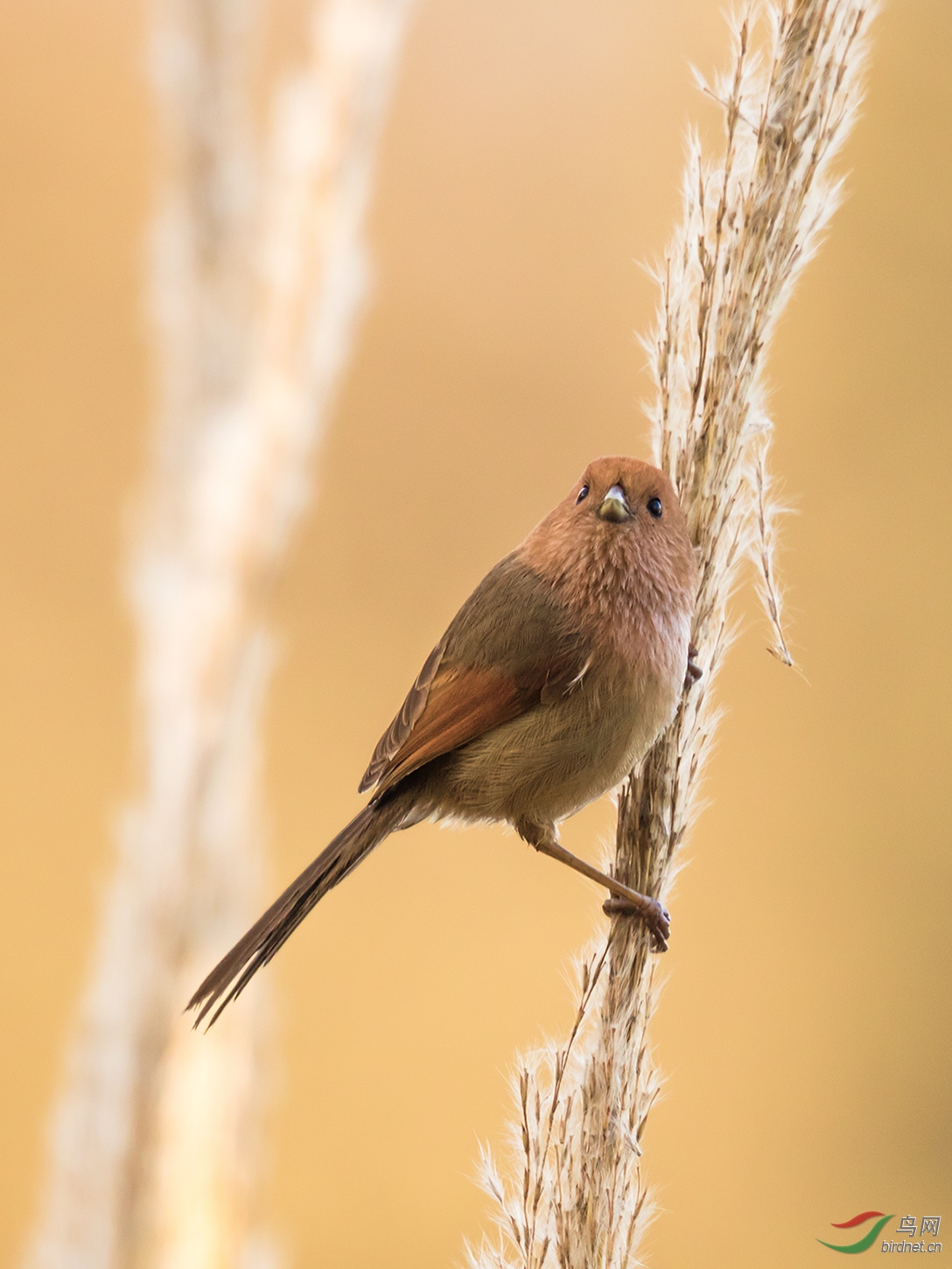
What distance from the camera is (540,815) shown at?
107 cm

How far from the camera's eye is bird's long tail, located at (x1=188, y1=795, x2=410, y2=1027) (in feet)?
2.70

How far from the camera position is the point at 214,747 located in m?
1.19

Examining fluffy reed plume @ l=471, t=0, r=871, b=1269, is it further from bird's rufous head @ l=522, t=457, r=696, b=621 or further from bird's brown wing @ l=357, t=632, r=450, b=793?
bird's brown wing @ l=357, t=632, r=450, b=793

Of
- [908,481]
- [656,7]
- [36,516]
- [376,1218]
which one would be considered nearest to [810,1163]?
[376,1218]

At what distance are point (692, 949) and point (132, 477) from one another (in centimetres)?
172

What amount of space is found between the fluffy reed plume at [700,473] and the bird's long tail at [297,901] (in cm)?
22

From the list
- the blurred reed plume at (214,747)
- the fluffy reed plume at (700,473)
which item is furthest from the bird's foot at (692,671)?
the blurred reed plume at (214,747)

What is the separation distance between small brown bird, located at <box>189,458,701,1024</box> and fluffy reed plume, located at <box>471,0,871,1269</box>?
2.1 inches

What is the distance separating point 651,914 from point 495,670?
263mm

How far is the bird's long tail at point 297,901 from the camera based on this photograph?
82cm

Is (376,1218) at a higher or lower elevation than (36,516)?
lower

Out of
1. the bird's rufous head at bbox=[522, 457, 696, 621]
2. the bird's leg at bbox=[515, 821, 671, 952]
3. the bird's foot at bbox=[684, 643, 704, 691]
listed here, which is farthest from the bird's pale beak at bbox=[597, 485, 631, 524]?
the bird's leg at bbox=[515, 821, 671, 952]

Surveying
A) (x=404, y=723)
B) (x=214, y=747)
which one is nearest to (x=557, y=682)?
(x=404, y=723)

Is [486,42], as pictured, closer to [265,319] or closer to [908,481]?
[908,481]
